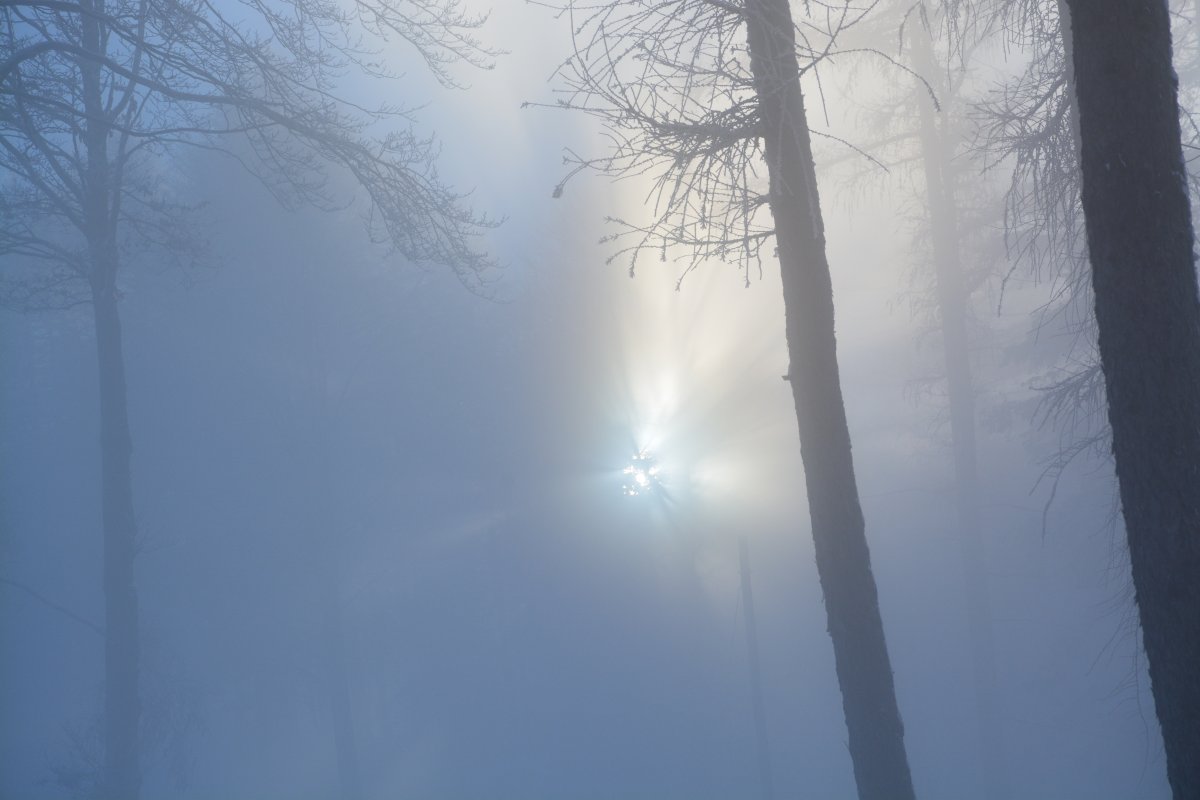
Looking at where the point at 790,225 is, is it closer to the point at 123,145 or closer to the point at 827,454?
the point at 827,454

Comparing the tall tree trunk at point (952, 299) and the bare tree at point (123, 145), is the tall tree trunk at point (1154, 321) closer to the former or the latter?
the bare tree at point (123, 145)

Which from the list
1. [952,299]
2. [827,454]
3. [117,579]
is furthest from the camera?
[952,299]

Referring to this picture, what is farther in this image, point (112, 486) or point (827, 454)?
point (112, 486)

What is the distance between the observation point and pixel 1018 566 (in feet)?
70.7

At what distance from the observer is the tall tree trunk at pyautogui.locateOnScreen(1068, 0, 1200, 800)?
3396 mm

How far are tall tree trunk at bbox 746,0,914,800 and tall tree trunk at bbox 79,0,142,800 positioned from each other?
29.1ft

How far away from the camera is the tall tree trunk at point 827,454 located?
5.20m

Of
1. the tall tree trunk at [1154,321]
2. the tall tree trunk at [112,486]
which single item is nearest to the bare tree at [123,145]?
the tall tree trunk at [112,486]

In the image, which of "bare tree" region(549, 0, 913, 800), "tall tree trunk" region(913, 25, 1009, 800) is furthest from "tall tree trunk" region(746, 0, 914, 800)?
"tall tree trunk" region(913, 25, 1009, 800)

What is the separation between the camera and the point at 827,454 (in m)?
5.27

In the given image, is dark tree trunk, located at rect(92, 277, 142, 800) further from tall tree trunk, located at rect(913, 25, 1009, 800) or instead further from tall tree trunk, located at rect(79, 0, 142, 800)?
tall tree trunk, located at rect(913, 25, 1009, 800)

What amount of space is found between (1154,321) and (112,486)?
11.3 metres

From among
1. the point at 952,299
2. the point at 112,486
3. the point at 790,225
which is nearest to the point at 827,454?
the point at 790,225

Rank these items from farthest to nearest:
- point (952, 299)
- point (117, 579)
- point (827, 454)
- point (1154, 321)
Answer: point (952, 299)
point (117, 579)
point (827, 454)
point (1154, 321)
